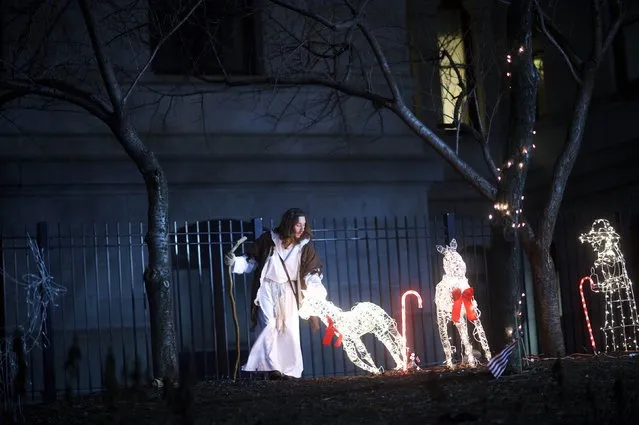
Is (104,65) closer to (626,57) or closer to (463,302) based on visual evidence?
(463,302)

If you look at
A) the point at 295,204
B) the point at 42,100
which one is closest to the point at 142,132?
the point at 42,100

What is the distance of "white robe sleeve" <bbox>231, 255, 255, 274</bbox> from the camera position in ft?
39.8

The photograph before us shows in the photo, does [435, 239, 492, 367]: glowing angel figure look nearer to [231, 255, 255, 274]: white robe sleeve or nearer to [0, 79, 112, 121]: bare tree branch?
[231, 255, 255, 274]: white robe sleeve

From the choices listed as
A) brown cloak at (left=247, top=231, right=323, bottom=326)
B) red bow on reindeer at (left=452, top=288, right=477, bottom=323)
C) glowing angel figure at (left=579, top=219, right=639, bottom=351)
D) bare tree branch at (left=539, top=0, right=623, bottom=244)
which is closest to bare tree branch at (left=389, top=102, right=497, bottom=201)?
bare tree branch at (left=539, top=0, right=623, bottom=244)

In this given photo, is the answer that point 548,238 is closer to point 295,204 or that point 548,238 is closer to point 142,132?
point 295,204

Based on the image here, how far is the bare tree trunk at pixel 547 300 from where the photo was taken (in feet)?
42.9

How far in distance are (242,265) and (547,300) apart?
3667mm

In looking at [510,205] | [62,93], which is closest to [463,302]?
[510,205]

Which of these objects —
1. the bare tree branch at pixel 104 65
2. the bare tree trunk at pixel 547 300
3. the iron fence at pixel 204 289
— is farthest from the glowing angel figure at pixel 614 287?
the bare tree branch at pixel 104 65

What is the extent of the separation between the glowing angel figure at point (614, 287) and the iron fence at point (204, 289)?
2.15 feet

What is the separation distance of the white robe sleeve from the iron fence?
45.4 inches

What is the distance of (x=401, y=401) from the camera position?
946 centimetres

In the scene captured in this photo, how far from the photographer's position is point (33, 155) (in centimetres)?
1491

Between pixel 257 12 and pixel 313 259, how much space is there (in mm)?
5304
